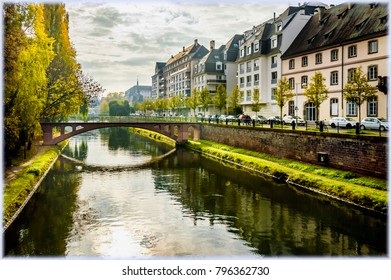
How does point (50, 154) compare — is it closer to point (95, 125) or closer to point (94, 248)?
point (95, 125)

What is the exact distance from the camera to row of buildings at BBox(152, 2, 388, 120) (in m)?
42.9

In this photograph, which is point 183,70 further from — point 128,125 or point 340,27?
point 340,27

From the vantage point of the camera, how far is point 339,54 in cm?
4791

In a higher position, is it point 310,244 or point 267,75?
point 267,75

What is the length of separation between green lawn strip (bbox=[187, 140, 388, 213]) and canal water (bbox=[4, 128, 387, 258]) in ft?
3.11

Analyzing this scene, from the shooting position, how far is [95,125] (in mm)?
62031

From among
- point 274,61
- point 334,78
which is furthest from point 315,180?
point 274,61

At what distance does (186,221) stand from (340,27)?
1454 inches

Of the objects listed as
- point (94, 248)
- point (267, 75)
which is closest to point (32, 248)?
point (94, 248)

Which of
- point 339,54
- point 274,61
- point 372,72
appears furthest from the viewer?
point 274,61

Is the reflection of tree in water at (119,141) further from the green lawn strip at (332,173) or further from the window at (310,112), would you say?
the green lawn strip at (332,173)

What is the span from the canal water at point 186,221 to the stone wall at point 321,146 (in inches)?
176

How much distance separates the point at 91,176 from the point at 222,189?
46.3 ft

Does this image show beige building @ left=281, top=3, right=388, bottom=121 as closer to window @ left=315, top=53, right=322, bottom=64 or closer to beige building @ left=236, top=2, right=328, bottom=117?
window @ left=315, top=53, right=322, bottom=64
